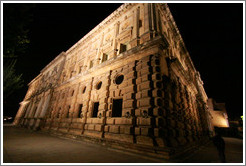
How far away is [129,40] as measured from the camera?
11.9 metres

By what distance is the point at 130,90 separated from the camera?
8562 mm

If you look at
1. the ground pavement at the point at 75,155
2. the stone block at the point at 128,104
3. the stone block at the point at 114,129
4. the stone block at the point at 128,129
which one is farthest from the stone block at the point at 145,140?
the stone block at the point at 128,104

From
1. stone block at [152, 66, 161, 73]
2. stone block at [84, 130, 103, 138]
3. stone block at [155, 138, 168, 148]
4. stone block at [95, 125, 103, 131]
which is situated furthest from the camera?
stone block at [95, 125, 103, 131]

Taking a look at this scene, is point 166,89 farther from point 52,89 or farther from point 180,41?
point 52,89

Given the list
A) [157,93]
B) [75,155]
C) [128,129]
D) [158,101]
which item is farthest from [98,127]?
[157,93]

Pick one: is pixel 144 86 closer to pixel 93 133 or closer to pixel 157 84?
pixel 157 84

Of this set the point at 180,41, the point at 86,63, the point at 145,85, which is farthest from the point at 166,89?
the point at 180,41

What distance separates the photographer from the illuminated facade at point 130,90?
704 centimetres

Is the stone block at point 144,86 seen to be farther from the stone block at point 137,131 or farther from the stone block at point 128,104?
the stone block at point 137,131

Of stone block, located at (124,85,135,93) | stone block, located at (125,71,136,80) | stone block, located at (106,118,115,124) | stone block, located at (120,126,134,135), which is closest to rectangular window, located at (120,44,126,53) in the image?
stone block, located at (125,71,136,80)

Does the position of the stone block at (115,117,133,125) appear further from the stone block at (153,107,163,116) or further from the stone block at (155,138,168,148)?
the stone block at (155,138,168,148)

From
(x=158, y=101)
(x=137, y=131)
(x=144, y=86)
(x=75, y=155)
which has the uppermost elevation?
(x=144, y=86)

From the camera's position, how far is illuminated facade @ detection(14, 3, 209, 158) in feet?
23.1

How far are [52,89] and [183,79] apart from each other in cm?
2039
